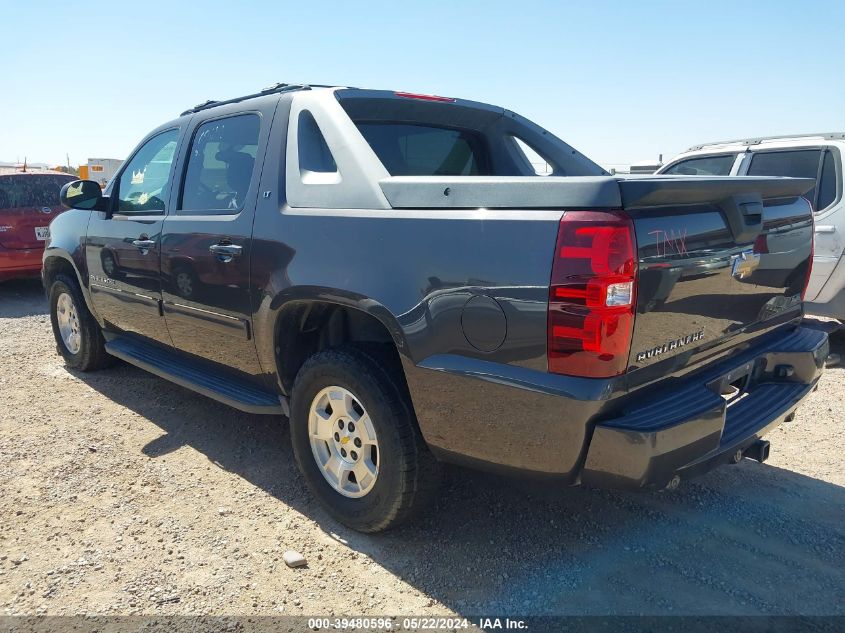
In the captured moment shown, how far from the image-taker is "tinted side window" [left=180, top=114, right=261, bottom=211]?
131 inches

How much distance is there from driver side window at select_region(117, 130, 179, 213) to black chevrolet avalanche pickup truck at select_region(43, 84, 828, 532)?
0.04m

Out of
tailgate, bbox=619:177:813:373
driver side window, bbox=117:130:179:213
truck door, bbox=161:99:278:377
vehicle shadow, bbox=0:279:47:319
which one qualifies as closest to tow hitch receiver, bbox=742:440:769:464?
tailgate, bbox=619:177:813:373

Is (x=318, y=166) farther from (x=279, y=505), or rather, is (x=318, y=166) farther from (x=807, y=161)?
(x=807, y=161)

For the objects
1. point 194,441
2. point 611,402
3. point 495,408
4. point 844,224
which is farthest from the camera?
point 844,224

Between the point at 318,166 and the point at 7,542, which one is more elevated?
the point at 318,166

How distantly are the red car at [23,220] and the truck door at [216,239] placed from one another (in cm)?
574

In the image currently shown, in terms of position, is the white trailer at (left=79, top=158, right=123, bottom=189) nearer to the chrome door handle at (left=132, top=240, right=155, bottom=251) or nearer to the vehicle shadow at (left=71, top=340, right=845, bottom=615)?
the chrome door handle at (left=132, top=240, right=155, bottom=251)

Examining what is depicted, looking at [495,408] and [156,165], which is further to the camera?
[156,165]

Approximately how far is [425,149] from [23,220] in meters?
6.90

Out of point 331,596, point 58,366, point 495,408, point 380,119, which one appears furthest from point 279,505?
point 58,366

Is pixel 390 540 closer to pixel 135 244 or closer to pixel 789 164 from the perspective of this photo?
pixel 135 244

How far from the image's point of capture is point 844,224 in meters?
5.41

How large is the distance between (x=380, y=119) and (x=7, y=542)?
2.67 meters

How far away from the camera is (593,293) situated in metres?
1.97
